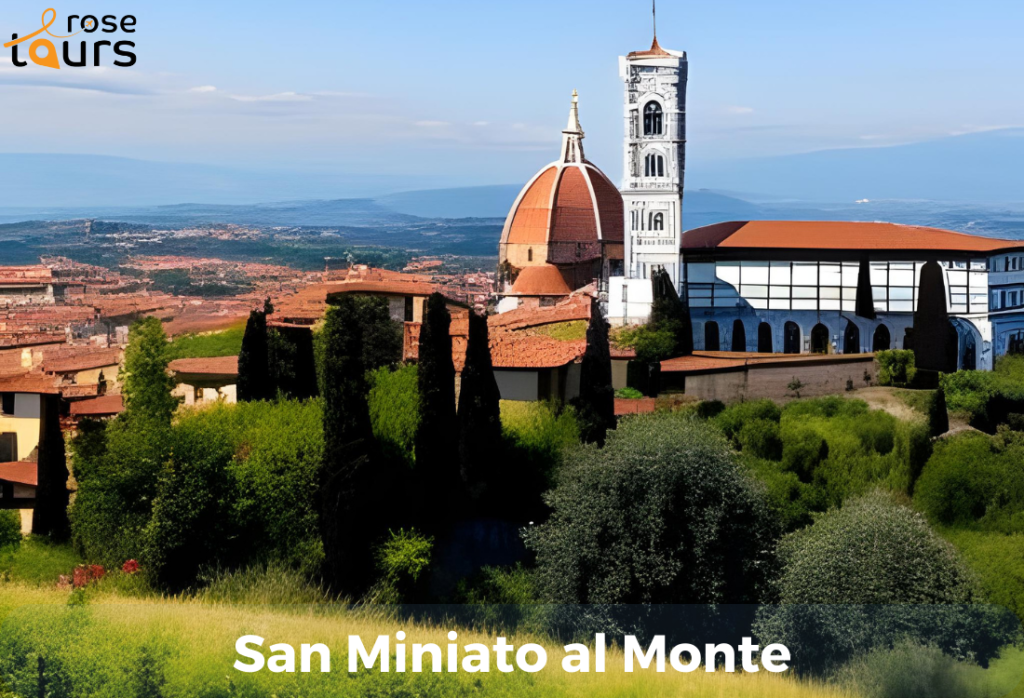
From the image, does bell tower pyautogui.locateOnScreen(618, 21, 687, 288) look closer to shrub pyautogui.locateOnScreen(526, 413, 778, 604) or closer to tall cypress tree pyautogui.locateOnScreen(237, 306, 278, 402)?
tall cypress tree pyautogui.locateOnScreen(237, 306, 278, 402)

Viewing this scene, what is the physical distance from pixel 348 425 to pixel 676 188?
16598 mm

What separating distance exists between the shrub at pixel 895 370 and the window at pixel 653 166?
24.8 feet

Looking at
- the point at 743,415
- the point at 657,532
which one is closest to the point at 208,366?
the point at 743,415

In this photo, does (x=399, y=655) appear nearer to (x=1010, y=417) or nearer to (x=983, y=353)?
(x=1010, y=417)

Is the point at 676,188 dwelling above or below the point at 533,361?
above

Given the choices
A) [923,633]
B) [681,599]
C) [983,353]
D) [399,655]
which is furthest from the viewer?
[983,353]

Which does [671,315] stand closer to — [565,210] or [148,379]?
[565,210]

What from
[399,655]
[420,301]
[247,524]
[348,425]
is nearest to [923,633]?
[399,655]

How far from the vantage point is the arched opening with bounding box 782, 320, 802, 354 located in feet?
107

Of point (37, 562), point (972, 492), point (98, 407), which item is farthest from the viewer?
point (98, 407)

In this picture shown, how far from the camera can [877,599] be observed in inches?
615

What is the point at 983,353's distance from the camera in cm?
3116

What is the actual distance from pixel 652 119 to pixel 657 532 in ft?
58.9

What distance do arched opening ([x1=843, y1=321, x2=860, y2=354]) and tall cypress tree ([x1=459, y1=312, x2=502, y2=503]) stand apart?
48.5ft
